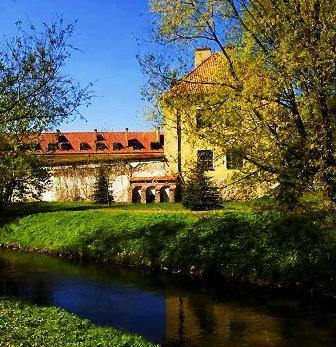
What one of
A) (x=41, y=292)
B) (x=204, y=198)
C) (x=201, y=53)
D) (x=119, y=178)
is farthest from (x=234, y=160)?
(x=119, y=178)

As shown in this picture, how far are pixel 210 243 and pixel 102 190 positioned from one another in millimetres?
21232

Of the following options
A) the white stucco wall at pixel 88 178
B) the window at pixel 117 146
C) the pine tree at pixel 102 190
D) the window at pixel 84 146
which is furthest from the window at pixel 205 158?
the window at pixel 84 146

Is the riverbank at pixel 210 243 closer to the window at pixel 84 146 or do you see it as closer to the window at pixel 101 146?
the window at pixel 84 146

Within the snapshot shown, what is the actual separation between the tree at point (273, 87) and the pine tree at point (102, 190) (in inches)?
1082

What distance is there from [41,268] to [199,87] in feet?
38.2

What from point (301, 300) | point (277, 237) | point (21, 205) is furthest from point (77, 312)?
point (21, 205)

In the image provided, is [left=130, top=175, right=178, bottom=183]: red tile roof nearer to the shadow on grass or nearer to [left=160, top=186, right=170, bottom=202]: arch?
[left=160, top=186, right=170, bottom=202]: arch

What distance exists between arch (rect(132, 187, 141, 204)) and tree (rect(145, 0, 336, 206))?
2655cm

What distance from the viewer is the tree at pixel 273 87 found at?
10344mm

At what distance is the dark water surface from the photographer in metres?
11.3

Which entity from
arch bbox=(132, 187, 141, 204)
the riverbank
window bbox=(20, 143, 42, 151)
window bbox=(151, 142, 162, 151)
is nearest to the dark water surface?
the riverbank

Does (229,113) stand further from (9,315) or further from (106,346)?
(9,315)

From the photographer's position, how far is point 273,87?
10672mm

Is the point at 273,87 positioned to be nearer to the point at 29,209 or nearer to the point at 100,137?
the point at 29,209
